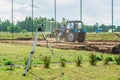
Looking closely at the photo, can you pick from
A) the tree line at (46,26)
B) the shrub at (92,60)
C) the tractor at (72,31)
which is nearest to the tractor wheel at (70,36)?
the tractor at (72,31)

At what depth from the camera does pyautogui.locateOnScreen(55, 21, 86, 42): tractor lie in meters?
33.4

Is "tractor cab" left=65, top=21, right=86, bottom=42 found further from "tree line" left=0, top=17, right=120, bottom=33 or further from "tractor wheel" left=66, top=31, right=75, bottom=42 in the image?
"tree line" left=0, top=17, right=120, bottom=33

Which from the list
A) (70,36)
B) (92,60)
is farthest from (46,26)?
(92,60)

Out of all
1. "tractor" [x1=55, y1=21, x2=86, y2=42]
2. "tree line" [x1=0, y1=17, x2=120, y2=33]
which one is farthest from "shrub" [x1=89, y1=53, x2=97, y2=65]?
"tractor" [x1=55, y1=21, x2=86, y2=42]

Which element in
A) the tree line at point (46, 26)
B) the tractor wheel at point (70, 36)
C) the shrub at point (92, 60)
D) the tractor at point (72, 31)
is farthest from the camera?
the tree line at point (46, 26)

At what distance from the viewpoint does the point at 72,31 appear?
1321 inches

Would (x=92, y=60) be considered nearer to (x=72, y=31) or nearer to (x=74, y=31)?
(x=74, y=31)

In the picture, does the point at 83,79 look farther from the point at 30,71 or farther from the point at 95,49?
the point at 95,49

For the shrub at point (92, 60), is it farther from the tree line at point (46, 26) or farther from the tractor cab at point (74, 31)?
the tractor cab at point (74, 31)

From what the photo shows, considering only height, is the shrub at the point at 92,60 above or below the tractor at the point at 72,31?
below

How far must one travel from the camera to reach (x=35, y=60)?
655 inches

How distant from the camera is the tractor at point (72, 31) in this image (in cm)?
3344

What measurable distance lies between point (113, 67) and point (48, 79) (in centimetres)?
426

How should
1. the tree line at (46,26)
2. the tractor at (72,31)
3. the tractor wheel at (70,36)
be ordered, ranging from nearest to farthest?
the tractor at (72,31) → the tractor wheel at (70,36) → the tree line at (46,26)
